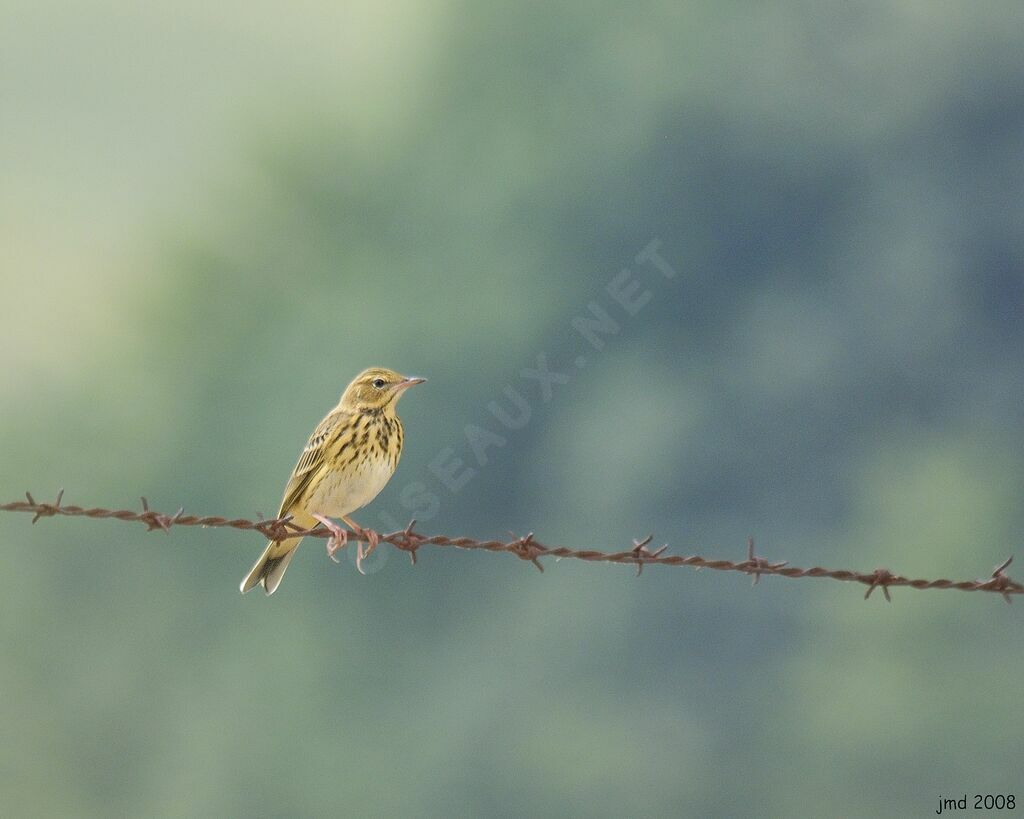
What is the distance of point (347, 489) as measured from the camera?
790cm

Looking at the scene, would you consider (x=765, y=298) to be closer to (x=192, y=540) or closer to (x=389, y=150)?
(x=389, y=150)

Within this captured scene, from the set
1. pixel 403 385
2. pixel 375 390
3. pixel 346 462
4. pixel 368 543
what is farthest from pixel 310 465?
pixel 368 543

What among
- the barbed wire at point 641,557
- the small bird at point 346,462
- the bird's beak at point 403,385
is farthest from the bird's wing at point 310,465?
the barbed wire at point 641,557

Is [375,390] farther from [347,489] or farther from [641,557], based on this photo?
[641,557]

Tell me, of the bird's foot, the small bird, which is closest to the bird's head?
the small bird

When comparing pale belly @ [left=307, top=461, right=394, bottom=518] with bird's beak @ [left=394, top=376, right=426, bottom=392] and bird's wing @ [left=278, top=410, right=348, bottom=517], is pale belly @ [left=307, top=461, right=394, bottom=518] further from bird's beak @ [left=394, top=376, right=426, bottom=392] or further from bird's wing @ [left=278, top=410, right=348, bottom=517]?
bird's beak @ [left=394, top=376, right=426, bottom=392]

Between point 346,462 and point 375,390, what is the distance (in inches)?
19.3

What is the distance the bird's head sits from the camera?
8164 millimetres

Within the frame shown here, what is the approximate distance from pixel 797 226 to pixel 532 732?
29.3 meters

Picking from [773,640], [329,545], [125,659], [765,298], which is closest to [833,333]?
[765,298]

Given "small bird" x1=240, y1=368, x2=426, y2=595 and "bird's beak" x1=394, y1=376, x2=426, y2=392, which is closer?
"small bird" x1=240, y1=368, x2=426, y2=595

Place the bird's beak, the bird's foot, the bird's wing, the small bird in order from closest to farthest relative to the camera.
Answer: the bird's foot
the small bird
the bird's wing
the bird's beak

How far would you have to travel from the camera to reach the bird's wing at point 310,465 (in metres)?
8.02

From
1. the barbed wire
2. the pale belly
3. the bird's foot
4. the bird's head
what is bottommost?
the barbed wire
